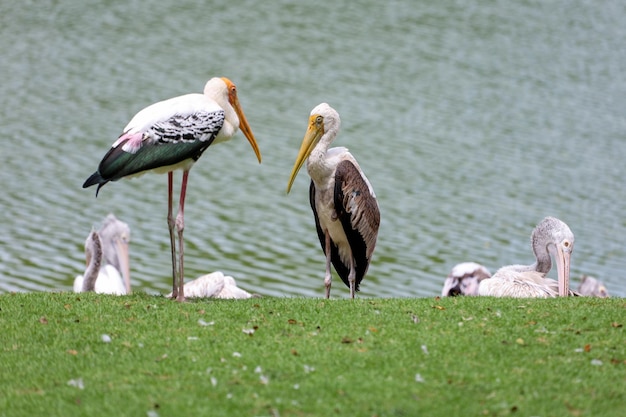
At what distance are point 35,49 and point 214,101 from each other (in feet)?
54.0

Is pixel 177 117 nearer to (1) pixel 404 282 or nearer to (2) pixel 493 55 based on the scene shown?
(1) pixel 404 282

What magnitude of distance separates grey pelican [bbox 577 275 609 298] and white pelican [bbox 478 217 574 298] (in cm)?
165

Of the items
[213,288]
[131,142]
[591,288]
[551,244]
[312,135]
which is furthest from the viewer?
[591,288]

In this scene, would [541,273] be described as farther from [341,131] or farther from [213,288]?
[341,131]

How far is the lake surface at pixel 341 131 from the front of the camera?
14.9 metres

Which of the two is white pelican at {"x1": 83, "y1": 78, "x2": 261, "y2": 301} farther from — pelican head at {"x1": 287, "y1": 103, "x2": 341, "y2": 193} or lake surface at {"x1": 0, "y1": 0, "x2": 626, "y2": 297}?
lake surface at {"x1": 0, "y1": 0, "x2": 626, "y2": 297}

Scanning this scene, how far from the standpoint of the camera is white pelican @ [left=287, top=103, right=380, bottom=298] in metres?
9.42

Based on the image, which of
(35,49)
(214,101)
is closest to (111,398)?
(214,101)

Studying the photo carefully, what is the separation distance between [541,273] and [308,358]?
5372 millimetres

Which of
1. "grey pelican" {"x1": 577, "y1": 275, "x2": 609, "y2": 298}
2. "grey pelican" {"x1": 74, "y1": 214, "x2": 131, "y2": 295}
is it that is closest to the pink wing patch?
"grey pelican" {"x1": 74, "y1": 214, "x2": 131, "y2": 295}

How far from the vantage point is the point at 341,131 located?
20.2m

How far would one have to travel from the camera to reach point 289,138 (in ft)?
64.4

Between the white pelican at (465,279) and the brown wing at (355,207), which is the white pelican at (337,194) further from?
the white pelican at (465,279)

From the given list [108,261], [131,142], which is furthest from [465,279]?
[131,142]
